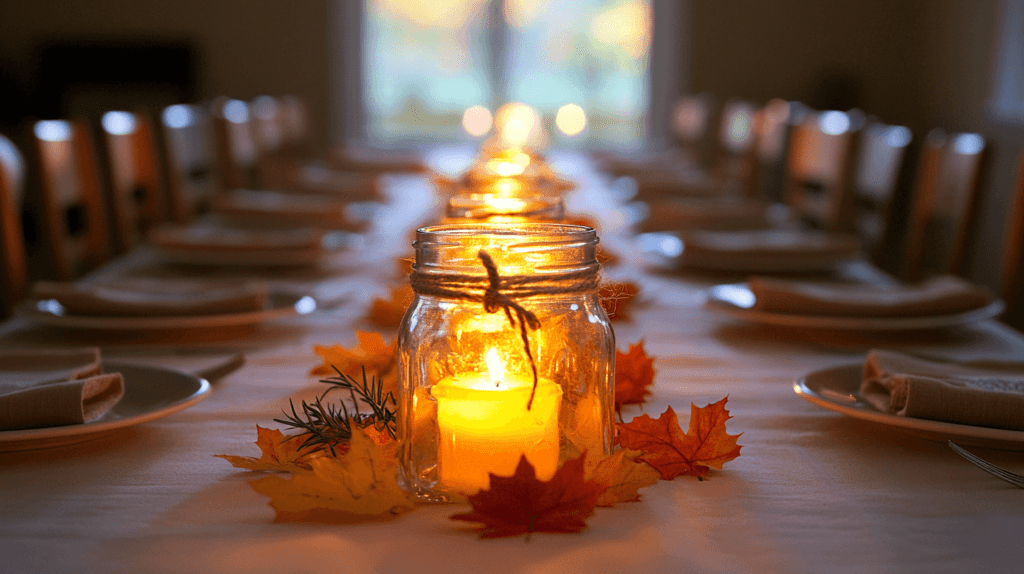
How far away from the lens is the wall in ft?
21.9

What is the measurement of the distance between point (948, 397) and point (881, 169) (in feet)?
5.85

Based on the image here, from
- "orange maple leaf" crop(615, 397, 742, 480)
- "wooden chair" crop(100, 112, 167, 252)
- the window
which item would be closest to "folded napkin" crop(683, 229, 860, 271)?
"orange maple leaf" crop(615, 397, 742, 480)

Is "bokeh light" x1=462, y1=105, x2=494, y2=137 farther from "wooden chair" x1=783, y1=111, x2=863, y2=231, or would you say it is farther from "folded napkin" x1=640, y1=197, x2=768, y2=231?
"folded napkin" x1=640, y1=197, x2=768, y2=231

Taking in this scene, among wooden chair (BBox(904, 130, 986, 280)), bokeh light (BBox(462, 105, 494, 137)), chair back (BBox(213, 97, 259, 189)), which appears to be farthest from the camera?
bokeh light (BBox(462, 105, 494, 137))

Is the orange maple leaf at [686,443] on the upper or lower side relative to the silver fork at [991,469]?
upper

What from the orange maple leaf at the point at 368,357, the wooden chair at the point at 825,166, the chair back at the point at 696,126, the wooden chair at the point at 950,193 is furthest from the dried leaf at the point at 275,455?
the chair back at the point at 696,126

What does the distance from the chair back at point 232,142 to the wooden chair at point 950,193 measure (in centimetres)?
204

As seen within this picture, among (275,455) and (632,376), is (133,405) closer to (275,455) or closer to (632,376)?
(275,455)

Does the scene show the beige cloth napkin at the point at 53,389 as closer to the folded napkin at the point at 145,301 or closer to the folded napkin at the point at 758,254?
A: the folded napkin at the point at 145,301

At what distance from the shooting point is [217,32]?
669 centimetres

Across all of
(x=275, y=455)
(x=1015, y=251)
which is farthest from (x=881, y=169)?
(x=275, y=455)

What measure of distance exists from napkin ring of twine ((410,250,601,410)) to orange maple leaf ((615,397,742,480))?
102 millimetres

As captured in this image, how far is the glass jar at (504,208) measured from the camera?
1013 mm

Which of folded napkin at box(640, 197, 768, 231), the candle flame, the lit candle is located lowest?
folded napkin at box(640, 197, 768, 231)
